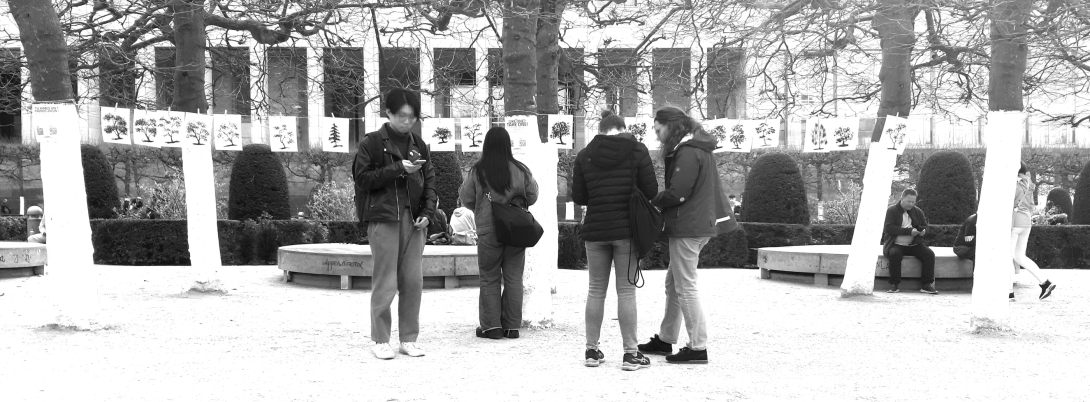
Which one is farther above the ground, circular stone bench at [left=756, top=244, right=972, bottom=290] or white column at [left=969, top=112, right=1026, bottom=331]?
white column at [left=969, top=112, right=1026, bottom=331]

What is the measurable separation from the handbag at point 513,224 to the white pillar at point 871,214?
501 cm

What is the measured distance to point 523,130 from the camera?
863cm

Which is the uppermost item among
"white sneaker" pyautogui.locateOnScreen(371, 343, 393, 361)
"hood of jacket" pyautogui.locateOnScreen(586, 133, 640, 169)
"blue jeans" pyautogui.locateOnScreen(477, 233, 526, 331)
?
"hood of jacket" pyautogui.locateOnScreen(586, 133, 640, 169)

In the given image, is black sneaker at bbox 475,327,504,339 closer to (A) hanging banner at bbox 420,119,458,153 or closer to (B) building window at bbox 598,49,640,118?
(A) hanging banner at bbox 420,119,458,153

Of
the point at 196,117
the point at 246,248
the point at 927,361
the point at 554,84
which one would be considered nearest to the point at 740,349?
the point at 927,361

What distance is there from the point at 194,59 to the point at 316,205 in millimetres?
9301

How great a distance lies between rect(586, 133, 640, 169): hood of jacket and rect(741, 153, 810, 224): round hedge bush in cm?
1252

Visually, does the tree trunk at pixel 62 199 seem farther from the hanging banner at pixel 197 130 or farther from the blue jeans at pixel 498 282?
the blue jeans at pixel 498 282

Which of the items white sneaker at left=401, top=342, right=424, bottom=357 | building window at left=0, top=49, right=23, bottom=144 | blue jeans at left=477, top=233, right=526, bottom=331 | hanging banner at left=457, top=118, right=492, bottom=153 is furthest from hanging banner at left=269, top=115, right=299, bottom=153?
white sneaker at left=401, top=342, right=424, bottom=357

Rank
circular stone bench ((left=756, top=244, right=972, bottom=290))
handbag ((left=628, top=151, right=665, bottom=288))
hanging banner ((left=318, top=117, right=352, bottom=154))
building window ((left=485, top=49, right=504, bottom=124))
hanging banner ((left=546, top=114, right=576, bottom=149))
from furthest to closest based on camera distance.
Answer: building window ((left=485, top=49, right=504, bottom=124)), hanging banner ((left=318, top=117, right=352, bottom=154)), circular stone bench ((left=756, top=244, right=972, bottom=290)), hanging banner ((left=546, top=114, right=576, bottom=149)), handbag ((left=628, top=151, right=665, bottom=288))

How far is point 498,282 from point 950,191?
1279 centimetres

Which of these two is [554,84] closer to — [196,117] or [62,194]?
[196,117]

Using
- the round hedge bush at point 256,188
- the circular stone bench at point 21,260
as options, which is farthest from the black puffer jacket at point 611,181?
the round hedge bush at point 256,188

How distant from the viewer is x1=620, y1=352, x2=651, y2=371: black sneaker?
21.0ft
